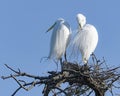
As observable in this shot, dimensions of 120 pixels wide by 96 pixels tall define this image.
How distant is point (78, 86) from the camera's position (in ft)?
19.4

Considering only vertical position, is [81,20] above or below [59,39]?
above

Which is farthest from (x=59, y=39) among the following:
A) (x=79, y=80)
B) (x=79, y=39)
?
(x=79, y=80)

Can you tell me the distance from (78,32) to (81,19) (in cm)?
60

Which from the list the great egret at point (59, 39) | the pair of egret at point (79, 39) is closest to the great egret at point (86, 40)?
the pair of egret at point (79, 39)

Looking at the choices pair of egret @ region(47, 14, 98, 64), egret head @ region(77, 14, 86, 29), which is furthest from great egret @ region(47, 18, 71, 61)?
egret head @ region(77, 14, 86, 29)

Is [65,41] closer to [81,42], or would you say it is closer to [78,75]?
[81,42]

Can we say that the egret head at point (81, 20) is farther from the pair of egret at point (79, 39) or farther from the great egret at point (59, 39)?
the great egret at point (59, 39)

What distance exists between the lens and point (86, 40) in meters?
7.61

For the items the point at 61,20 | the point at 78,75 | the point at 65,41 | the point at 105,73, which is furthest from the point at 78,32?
the point at 78,75

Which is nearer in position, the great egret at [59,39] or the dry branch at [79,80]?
the dry branch at [79,80]

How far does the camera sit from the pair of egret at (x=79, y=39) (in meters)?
7.45

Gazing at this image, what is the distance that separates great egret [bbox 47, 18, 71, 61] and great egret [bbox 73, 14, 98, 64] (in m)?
0.25

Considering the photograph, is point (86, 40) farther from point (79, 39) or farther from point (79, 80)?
point (79, 80)

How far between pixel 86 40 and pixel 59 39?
618 millimetres
